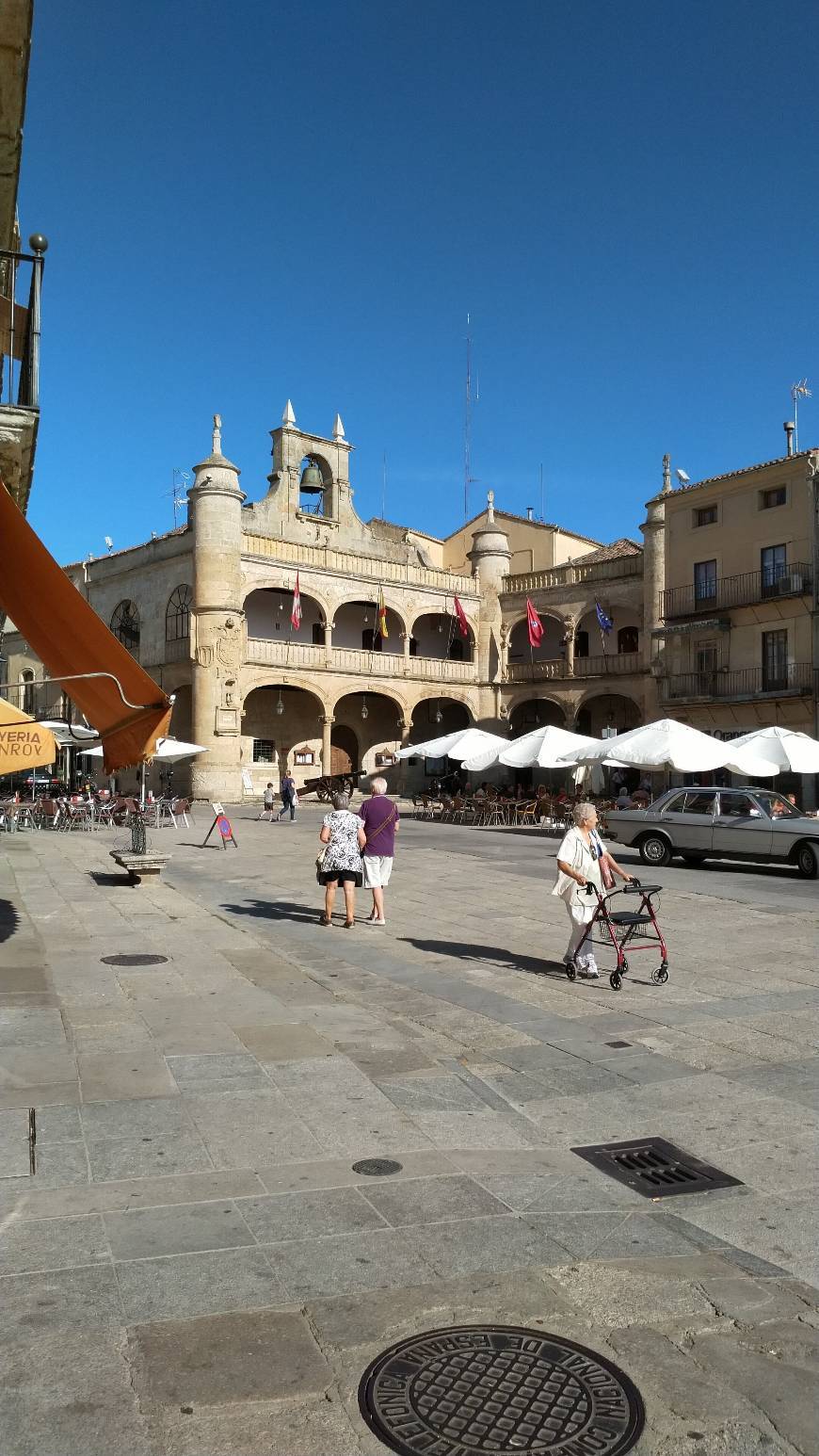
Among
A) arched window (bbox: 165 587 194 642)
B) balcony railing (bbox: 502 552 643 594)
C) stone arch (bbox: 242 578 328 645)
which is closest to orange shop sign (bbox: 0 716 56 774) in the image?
arched window (bbox: 165 587 194 642)

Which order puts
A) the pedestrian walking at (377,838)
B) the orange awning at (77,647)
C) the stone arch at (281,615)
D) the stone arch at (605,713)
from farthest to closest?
1. the stone arch at (605,713)
2. the stone arch at (281,615)
3. the pedestrian walking at (377,838)
4. the orange awning at (77,647)

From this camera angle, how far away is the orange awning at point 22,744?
30.2 feet

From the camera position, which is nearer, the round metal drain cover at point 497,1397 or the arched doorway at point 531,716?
the round metal drain cover at point 497,1397

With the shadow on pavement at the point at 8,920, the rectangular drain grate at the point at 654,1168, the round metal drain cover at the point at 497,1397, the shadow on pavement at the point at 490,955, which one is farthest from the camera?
the shadow on pavement at the point at 8,920

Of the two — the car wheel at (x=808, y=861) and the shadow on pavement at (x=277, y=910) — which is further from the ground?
the car wheel at (x=808, y=861)

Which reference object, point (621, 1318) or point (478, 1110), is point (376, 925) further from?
point (621, 1318)

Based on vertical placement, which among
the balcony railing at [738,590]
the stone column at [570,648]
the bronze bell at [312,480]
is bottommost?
the stone column at [570,648]

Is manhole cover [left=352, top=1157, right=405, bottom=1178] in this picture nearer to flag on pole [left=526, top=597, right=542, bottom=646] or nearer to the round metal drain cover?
the round metal drain cover

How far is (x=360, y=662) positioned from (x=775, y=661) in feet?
49.6

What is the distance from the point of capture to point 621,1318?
3354 mm

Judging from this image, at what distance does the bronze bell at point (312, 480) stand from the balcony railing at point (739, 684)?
50.2 ft

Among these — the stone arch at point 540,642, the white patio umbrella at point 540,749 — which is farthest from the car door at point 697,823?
the stone arch at point 540,642

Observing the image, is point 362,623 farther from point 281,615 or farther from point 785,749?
point 785,749

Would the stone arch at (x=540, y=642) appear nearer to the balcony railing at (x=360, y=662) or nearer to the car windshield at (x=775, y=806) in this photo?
the balcony railing at (x=360, y=662)
